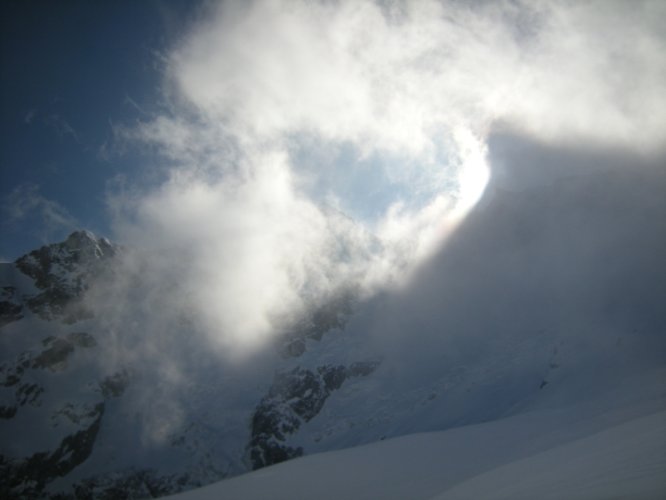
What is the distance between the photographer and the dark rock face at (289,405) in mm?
90938

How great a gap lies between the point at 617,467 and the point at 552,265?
4316 inches

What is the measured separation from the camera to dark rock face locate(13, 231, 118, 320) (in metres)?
112

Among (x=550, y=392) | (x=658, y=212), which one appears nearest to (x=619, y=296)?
(x=658, y=212)

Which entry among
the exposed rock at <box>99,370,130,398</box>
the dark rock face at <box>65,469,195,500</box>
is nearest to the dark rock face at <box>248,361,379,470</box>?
the dark rock face at <box>65,469,195,500</box>

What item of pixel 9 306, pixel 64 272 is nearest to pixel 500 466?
pixel 9 306

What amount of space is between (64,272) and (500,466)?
136145mm

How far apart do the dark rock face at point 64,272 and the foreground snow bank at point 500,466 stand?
111499 mm

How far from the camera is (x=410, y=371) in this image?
100562mm

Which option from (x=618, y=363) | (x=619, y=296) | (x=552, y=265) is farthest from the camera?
(x=552, y=265)

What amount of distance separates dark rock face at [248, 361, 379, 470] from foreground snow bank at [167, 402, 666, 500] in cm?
6784

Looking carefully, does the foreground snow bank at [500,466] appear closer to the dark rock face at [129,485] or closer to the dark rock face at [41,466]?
the dark rock face at [129,485]

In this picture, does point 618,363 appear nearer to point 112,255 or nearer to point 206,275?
point 206,275

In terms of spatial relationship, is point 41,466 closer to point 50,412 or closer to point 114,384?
point 50,412

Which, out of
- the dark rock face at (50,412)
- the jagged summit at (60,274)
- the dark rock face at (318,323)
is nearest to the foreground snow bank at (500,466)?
the dark rock face at (318,323)
